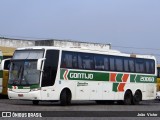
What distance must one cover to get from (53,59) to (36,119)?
29.1 ft

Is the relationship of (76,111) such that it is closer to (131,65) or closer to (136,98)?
(131,65)

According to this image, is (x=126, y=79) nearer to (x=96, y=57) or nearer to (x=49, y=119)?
(x=96, y=57)

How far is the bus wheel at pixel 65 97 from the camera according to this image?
25438 mm

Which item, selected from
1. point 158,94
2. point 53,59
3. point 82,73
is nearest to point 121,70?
point 82,73

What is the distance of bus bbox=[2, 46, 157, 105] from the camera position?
24.6 m

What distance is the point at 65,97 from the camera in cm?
2572

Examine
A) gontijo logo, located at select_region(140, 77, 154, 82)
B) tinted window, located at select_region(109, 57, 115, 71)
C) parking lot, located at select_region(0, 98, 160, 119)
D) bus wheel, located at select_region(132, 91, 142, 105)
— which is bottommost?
parking lot, located at select_region(0, 98, 160, 119)

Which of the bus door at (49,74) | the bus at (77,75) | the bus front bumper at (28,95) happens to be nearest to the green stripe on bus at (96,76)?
the bus at (77,75)

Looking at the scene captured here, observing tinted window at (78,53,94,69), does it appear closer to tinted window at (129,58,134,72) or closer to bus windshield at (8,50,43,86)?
bus windshield at (8,50,43,86)

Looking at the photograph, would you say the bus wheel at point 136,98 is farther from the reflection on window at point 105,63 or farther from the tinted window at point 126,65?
the tinted window at point 126,65

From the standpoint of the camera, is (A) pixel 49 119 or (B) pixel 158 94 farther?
(B) pixel 158 94

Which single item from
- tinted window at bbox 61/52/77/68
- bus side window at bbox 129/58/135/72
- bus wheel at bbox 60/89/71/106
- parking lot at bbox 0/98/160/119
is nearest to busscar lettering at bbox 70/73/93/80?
tinted window at bbox 61/52/77/68

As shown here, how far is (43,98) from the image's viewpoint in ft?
80.5

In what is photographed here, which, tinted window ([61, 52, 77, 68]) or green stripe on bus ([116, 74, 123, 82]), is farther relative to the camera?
green stripe on bus ([116, 74, 123, 82])
